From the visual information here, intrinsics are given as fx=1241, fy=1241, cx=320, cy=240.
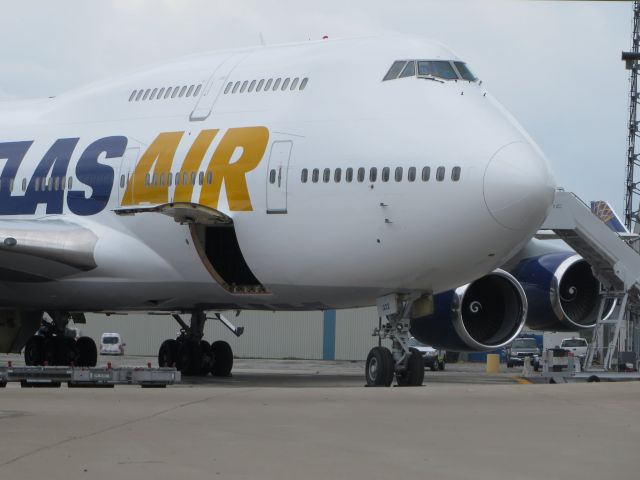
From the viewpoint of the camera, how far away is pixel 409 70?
17.6 meters

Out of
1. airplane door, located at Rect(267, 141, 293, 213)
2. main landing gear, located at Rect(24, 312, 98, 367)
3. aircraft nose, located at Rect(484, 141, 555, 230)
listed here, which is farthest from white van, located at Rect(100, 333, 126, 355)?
aircraft nose, located at Rect(484, 141, 555, 230)

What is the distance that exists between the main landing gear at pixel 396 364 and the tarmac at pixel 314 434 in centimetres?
440

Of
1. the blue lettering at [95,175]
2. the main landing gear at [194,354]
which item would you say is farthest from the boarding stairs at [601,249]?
the blue lettering at [95,175]

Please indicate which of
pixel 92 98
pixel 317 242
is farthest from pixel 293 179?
pixel 92 98

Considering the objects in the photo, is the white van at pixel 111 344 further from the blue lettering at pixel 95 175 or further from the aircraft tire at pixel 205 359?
the blue lettering at pixel 95 175

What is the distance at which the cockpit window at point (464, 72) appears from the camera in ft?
58.3

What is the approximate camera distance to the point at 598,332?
23438mm

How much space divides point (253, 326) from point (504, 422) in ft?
122

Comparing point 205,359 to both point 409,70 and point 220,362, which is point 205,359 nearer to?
point 220,362

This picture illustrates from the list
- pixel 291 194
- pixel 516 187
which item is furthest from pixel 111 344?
pixel 516 187

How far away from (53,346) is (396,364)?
9.23 m

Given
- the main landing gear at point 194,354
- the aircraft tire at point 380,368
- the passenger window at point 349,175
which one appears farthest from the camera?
the main landing gear at point 194,354

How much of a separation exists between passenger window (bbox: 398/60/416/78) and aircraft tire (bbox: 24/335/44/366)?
33.3ft

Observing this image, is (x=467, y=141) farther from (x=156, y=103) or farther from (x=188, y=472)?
(x=188, y=472)
